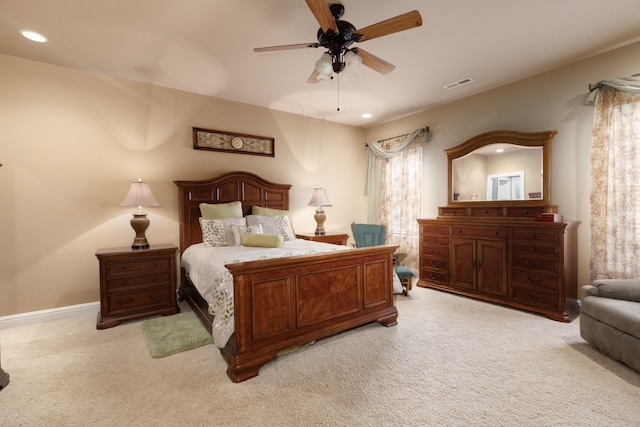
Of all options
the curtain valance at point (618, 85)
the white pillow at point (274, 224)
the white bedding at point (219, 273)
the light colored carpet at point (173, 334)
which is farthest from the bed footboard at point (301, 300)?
the curtain valance at point (618, 85)

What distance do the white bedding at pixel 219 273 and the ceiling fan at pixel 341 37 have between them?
1.59 m

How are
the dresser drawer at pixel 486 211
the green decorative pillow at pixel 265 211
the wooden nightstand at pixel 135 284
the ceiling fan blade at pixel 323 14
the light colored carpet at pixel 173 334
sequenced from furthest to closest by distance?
1. the green decorative pillow at pixel 265 211
2. the dresser drawer at pixel 486 211
3. the wooden nightstand at pixel 135 284
4. the light colored carpet at pixel 173 334
5. the ceiling fan blade at pixel 323 14

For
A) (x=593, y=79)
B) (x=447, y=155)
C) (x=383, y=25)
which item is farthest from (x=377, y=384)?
(x=593, y=79)

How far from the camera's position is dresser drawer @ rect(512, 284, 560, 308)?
303 centimetres

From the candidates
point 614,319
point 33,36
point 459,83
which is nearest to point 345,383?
point 614,319

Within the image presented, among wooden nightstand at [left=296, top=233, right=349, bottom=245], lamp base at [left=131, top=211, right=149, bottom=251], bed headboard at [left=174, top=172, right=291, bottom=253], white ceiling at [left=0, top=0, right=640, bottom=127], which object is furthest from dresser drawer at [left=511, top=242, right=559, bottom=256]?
lamp base at [left=131, top=211, right=149, bottom=251]

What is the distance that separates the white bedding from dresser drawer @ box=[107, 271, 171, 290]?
10.4 inches

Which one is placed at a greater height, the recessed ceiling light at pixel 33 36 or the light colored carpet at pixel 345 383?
the recessed ceiling light at pixel 33 36

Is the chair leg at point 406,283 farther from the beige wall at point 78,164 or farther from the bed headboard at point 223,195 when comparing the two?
the beige wall at point 78,164

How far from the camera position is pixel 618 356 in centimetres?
213

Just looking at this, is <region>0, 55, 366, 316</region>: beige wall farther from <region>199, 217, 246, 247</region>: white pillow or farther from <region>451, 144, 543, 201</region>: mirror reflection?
<region>451, 144, 543, 201</region>: mirror reflection

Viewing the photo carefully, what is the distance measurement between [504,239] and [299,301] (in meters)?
2.63

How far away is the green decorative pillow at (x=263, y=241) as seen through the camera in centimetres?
322

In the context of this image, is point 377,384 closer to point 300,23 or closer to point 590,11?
point 300,23
